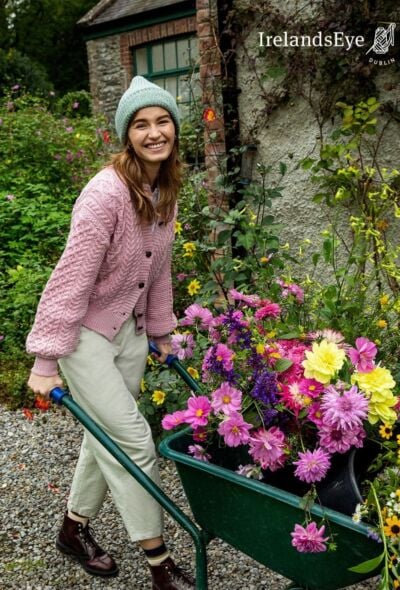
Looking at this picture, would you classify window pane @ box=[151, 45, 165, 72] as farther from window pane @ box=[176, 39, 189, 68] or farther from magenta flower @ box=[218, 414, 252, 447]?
magenta flower @ box=[218, 414, 252, 447]

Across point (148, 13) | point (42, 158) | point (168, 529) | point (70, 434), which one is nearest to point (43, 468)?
point (70, 434)

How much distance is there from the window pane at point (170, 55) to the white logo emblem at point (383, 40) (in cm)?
923

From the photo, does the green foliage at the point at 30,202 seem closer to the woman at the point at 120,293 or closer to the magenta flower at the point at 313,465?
the woman at the point at 120,293

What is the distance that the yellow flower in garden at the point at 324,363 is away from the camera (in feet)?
5.39

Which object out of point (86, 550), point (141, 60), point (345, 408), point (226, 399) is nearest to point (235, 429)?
point (226, 399)

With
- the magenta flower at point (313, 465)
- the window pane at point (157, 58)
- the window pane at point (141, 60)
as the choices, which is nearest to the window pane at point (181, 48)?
the window pane at point (157, 58)

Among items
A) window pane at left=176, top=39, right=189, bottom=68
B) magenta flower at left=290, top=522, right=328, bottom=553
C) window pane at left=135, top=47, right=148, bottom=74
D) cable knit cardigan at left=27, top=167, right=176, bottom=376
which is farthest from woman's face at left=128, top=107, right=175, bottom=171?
window pane at left=135, top=47, right=148, bottom=74

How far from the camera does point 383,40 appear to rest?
3416mm

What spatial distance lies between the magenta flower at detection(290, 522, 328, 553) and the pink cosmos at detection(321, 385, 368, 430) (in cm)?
24

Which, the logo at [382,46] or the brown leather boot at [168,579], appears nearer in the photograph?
the brown leather boot at [168,579]

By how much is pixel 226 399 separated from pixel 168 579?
0.86 meters

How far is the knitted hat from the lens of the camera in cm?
206

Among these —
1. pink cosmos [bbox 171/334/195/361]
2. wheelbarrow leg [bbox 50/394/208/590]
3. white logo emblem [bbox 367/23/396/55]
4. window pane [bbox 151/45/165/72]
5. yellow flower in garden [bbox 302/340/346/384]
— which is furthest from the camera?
window pane [bbox 151/45/165/72]

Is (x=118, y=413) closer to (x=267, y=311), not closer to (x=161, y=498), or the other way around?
(x=161, y=498)
